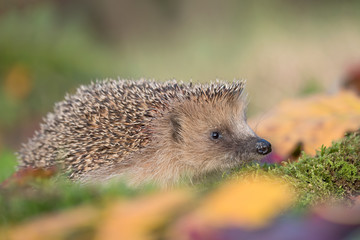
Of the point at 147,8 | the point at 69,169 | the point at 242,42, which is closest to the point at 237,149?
the point at 69,169

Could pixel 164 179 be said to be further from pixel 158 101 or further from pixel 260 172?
pixel 260 172

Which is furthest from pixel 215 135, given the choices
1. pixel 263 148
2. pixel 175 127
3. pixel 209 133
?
pixel 263 148

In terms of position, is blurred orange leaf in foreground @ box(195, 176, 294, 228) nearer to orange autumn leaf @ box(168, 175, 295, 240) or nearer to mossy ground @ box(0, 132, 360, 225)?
orange autumn leaf @ box(168, 175, 295, 240)

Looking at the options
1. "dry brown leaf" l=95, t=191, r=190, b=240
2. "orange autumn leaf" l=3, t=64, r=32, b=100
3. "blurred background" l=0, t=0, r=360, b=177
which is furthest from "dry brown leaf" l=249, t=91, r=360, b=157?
"orange autumn leaf" l=3, t=64, r=32, b=100

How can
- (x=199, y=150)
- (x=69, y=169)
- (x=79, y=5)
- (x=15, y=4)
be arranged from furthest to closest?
(x=79, y=5) → (x=15, y=4) → (x=199, y=150) → (x=69, y=169)

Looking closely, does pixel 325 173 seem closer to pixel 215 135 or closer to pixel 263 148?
pixel 263 148

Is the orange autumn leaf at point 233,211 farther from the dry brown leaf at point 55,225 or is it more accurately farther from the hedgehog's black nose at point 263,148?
the hedgehog's black nose at point 263,148

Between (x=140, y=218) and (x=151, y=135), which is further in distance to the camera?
(x=151, y=135)
